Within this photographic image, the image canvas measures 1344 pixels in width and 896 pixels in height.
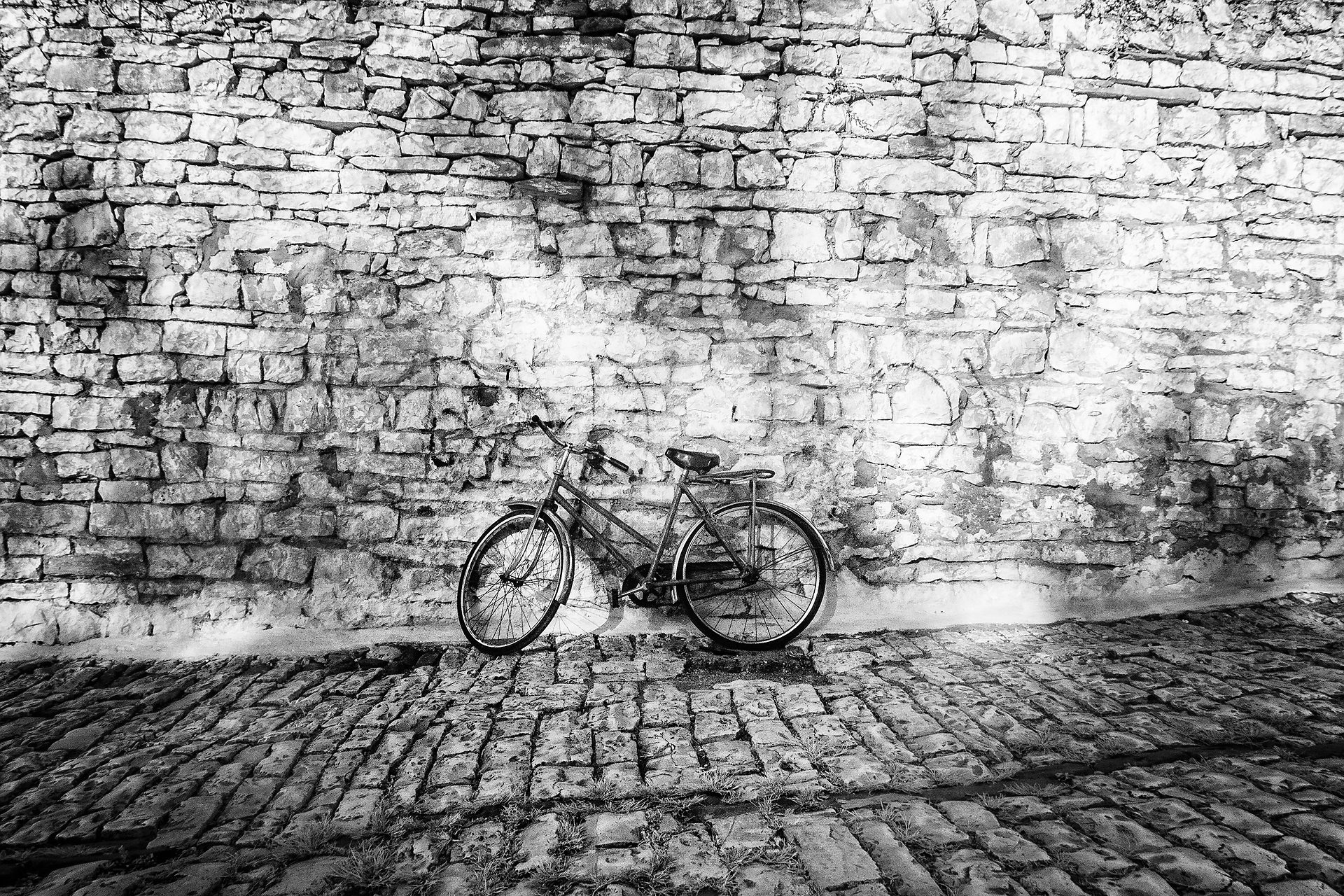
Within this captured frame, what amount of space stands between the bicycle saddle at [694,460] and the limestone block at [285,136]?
8.75 feet

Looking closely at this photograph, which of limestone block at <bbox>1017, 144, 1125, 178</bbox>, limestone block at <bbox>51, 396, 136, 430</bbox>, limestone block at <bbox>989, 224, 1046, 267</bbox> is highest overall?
limestone block at <bbox>1017, 144, 1125, 178</bbox>

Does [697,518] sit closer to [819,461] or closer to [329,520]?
[819,461]

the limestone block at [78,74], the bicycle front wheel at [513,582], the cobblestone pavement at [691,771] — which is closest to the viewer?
the cobblestone pavement at [691,771]

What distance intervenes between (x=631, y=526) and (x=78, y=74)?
3998 millimetres

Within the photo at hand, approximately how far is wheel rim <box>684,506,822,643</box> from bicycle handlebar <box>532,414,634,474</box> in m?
0.64

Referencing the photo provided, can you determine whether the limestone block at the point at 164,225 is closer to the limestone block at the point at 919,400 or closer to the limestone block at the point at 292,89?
the limestone block at the point at 292,89

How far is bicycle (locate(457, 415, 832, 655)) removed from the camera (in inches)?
156

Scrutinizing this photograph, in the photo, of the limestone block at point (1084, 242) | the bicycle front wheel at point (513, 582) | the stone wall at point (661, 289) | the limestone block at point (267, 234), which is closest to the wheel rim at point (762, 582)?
the stone wall at point (661, 289)

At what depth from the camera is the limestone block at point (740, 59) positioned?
4.04 m

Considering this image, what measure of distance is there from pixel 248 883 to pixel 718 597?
2.62 meters

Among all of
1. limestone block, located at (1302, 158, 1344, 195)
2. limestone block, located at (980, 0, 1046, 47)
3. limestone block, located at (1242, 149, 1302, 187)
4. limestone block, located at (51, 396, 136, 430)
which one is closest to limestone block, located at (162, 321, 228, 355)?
limestone block, located at (51, 396, 136, 430)

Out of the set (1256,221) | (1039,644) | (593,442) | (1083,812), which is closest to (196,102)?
(593,442)

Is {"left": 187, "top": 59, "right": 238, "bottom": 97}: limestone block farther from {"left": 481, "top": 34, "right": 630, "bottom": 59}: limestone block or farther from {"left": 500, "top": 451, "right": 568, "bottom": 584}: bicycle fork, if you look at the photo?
{"left": 500, "top": 451, "right": 568, "bottom": 584}: bicycle fork

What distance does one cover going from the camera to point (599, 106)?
159 inches
